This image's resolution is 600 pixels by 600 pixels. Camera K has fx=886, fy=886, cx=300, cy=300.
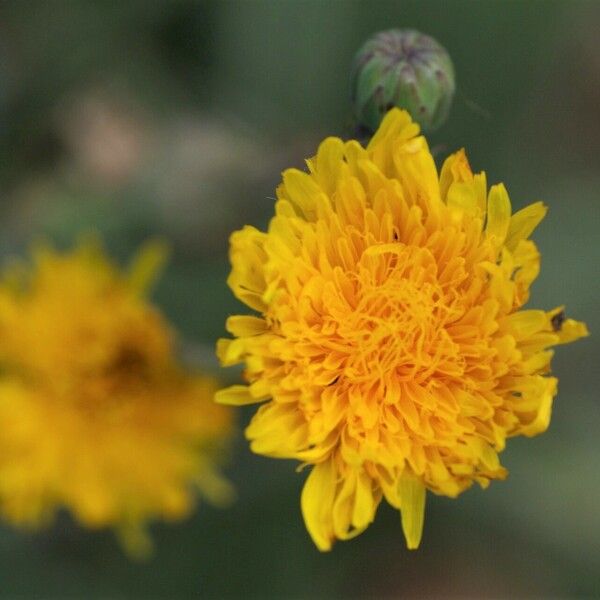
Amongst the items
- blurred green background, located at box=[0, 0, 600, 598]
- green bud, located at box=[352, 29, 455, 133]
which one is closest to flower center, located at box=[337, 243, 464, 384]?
green bud, located at box=[352, 29, 455, 133]

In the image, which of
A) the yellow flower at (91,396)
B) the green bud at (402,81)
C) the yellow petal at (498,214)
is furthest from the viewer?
the yellow flower at (91,396)

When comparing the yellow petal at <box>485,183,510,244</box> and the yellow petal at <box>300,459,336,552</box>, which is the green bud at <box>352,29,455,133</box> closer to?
the yellow petal at <box>485,183,510,244</box>

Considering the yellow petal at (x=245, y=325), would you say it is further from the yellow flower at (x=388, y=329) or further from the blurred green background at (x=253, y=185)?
the blurred green background at (x=253, y=185)

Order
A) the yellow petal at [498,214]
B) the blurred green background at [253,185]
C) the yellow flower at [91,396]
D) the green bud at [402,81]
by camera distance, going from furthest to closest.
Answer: the blurred green background at [253,185]
the yellow flower at [91,396]
the green bud at [402,81]
the yellow petal at [498,214]

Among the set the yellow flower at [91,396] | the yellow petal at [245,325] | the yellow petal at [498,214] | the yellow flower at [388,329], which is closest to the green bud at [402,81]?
the yellow flower at [388,329]

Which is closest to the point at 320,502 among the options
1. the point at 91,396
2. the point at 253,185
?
the point at 91,396

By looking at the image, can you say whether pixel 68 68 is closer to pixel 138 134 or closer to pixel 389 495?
pixel 138 134

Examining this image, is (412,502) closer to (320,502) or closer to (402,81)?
(320,502)
